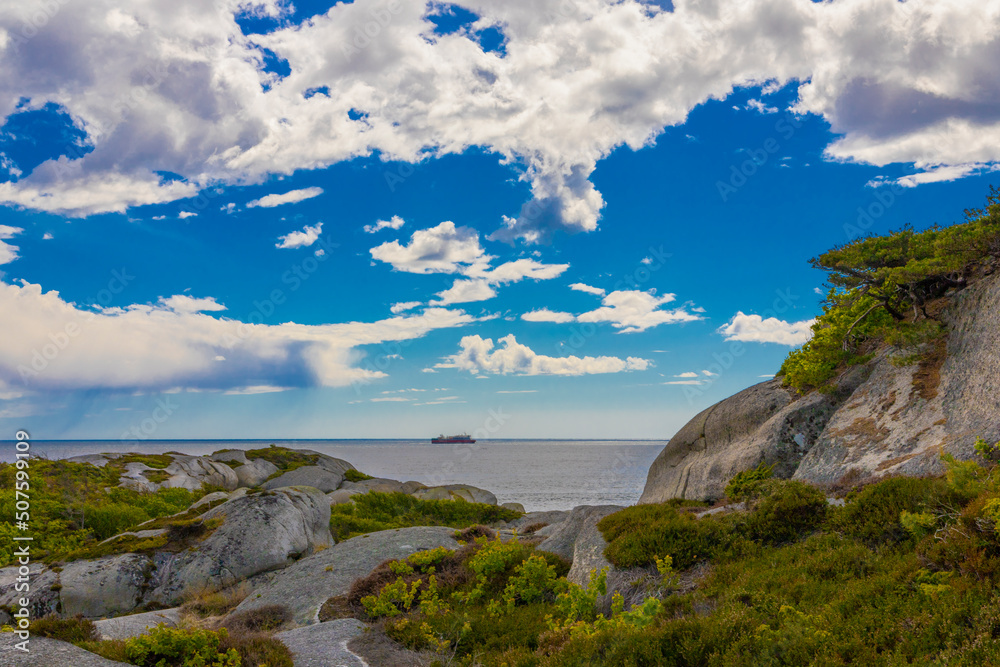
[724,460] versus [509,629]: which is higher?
[724,460]

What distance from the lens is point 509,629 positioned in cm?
1088

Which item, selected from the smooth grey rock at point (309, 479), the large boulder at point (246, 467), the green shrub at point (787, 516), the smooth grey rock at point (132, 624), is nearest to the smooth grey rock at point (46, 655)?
the smooth grey rock at point (132, 624)

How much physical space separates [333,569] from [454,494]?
21498 mm

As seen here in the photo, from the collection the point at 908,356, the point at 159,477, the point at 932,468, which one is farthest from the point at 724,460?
the point at 159,477

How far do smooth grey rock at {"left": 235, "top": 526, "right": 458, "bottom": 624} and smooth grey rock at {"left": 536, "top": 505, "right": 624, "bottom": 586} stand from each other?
163 inches

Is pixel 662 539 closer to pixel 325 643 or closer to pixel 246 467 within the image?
pixel 325 643

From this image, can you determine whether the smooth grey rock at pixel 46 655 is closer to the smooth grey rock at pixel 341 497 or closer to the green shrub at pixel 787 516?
the green shrub at pixel 787 516

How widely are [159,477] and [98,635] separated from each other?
27.2m

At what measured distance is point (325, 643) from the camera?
34.5 ft

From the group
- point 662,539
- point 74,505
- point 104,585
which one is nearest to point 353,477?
point 74,505

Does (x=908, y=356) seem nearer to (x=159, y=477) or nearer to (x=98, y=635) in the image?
(x=98, y=635)

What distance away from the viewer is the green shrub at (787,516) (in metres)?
11.5

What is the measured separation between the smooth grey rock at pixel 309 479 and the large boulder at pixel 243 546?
21.5m

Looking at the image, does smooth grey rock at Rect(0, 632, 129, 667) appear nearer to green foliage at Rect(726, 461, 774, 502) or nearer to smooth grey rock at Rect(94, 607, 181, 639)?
smooth grey rock at Rect(94, 607, 181, 639)
